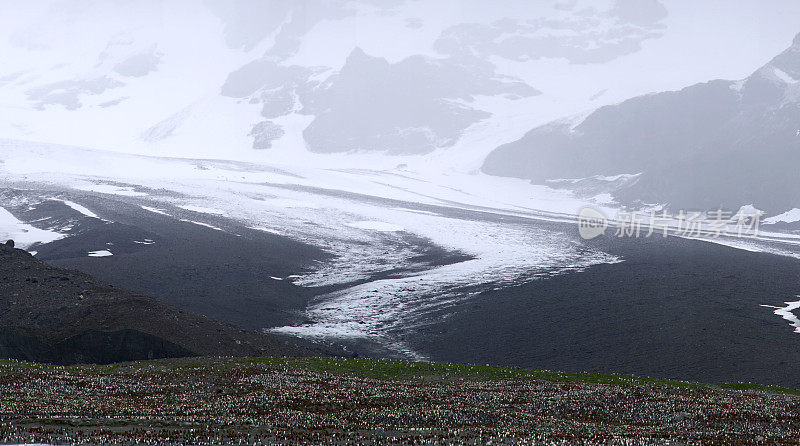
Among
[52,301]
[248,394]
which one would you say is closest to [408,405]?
[248,394]

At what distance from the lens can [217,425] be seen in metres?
23.1

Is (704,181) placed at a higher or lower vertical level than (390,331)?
higher

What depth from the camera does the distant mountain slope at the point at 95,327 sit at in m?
43.4

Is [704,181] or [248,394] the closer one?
[248,394]

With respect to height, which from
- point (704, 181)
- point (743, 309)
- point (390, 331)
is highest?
point (704, 181)

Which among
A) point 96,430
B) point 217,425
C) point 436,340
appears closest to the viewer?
point 96,430

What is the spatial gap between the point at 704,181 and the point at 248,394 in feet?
546

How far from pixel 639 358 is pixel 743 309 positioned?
17498mm

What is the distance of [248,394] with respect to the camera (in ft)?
103

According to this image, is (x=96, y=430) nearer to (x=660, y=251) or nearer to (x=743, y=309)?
(x=743, y=309)

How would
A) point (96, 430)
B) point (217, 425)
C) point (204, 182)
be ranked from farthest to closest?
point (204, 182) → point (217, 425) → point (96, 430)

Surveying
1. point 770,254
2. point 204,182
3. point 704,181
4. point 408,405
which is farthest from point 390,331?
point 704,181

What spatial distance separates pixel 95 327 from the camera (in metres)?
45.2

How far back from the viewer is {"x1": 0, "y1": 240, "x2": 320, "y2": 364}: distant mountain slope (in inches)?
1708
